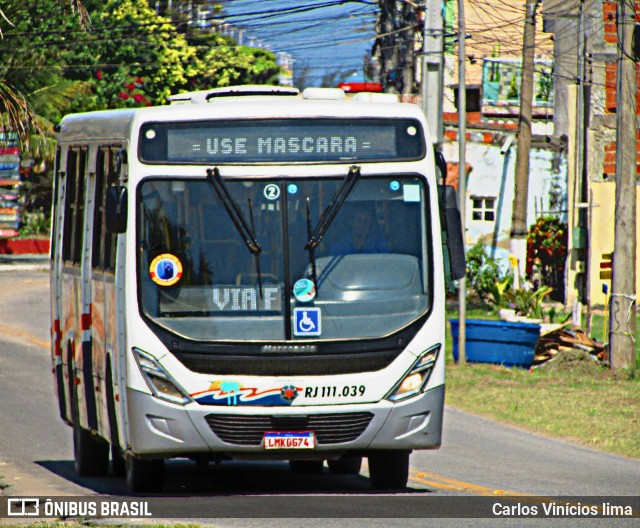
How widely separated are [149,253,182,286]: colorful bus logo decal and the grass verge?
7071mm

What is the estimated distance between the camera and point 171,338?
10.3m

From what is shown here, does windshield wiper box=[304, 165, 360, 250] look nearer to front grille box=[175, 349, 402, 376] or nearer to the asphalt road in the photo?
front grille box=[175, 349, 402, 376]

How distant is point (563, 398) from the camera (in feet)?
66.3

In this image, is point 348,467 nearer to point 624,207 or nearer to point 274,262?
point 274,262

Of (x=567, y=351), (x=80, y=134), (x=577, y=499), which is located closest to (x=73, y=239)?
(x=80, y=134)

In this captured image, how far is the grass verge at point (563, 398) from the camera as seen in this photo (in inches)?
678

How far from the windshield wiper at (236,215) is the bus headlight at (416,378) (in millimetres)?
1358

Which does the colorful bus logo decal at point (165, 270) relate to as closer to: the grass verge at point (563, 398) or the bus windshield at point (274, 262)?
the bus windshield at point (274, 262)

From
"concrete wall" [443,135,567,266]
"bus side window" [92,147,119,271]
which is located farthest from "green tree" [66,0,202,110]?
"bus side window" [92,147,119,271]

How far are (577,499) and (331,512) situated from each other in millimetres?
2352

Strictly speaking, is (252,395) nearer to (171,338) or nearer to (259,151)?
(171,338)

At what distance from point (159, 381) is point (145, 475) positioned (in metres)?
1.13

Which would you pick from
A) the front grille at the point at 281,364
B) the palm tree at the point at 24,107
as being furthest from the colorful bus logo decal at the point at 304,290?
the palm tree at the point at 24,107

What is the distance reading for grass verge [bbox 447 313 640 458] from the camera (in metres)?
17.2
